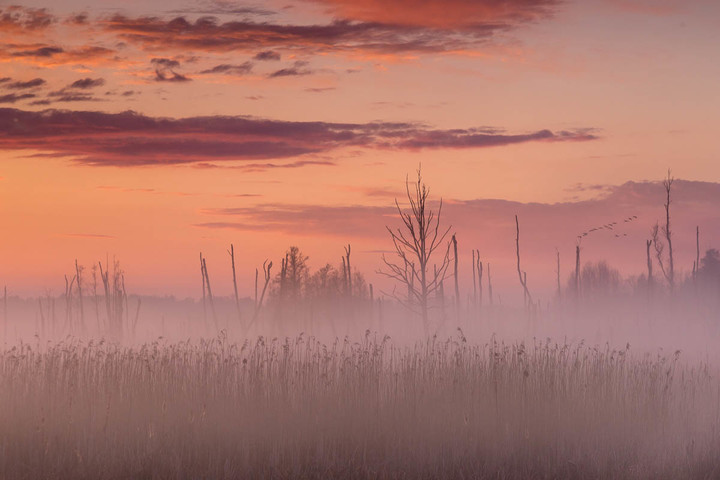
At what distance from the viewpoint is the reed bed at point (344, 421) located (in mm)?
11086

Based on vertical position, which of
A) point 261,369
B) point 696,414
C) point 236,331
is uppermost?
point 261,369

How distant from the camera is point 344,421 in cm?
1323

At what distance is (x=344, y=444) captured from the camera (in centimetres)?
1198

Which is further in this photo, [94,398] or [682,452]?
[94,398]

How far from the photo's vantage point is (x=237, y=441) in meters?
12.1

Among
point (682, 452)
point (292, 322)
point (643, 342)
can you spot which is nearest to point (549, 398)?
point (682, 452)

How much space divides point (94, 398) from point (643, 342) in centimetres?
3485

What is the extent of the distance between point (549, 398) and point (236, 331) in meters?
53.9

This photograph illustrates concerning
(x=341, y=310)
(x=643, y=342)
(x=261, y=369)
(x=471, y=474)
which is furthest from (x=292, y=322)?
(x=471, y=474)

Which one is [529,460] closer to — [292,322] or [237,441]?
[237,441]

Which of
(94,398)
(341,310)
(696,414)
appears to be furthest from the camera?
(341,310)

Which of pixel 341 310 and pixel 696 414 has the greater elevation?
pixel 696 414

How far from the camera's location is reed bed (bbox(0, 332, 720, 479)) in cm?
1109

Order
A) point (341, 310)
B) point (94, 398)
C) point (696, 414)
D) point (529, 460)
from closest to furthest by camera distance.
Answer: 1. point (529, 460)
2. point (94, 398)
3. point (696, 414)
4. point (341, 310)
